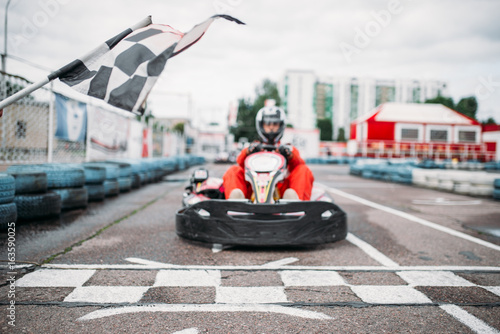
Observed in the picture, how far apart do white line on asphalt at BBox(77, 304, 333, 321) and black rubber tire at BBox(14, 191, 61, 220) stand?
10.6 feet

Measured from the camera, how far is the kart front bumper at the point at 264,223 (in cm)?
376

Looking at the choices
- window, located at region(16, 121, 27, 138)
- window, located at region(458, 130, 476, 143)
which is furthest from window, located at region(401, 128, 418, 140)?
window, located at region(16, 121, 27, 138)

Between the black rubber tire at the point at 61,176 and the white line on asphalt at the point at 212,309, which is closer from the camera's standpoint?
the white line on asphalt at the point at 212,309

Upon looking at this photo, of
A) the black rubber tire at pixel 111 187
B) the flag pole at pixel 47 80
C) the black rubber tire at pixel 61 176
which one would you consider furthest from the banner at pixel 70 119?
the flag pole at pixel 47 80

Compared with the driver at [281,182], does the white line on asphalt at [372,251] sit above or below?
below

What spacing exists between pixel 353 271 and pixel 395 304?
30.3 inches

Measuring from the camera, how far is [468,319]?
2309 mm

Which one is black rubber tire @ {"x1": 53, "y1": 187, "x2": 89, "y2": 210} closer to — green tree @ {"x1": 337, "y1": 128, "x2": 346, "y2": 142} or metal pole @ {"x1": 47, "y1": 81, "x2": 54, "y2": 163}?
metal pole @ {"x1": 47, "y1": 81, "x2": 54, "y2": 163}

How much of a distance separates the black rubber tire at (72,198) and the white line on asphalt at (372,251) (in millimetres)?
4184

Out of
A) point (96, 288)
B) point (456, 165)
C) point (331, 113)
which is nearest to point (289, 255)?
point (96, 288)

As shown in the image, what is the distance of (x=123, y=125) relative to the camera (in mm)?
12492

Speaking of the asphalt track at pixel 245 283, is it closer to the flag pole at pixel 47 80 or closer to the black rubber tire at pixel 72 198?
the black rubber tire at pixel 72 198

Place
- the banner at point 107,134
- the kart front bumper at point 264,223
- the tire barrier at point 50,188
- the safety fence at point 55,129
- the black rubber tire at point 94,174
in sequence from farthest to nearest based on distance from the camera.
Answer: the banner at point 107,134 < the black rubber tire at point 94,174 < the safety fence at point 55,129 < the tire barrier at point 50,188 < the kart front bumper at point 264,223

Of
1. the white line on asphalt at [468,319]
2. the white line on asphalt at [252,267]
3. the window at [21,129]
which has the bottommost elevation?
the white line on asphalt at [252,267]
